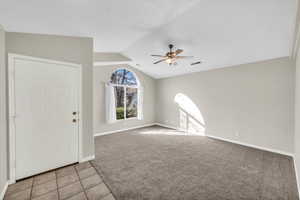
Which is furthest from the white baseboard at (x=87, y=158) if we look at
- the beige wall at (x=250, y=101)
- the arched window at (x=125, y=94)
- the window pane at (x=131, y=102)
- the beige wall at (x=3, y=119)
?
the beige wall at (x=250, y=101)

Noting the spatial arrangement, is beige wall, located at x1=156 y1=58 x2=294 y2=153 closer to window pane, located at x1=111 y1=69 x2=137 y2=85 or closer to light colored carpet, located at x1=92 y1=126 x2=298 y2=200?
light colored carpet, located at x1=92 y1=126 x2=298 y2=200

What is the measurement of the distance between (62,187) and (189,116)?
438 cm

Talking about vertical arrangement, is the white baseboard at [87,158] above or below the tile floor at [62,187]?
above

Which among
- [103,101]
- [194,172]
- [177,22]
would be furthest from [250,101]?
[103,101]

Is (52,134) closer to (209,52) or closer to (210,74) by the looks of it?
(209,52)

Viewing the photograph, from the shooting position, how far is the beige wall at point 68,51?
2.04m

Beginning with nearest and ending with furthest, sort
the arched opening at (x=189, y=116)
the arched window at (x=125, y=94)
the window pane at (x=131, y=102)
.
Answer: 1. the arched opening at (x=189, y=116)
2. the arched window at (x=125, y=94)
3. the window pane at (x=131, y=102)

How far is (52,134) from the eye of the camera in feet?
7.64

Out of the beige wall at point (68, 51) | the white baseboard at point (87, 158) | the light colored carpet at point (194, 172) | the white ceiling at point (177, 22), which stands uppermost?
the white ceiling at point (177, 22)

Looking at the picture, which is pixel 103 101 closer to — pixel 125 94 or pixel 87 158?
pixel 125 94

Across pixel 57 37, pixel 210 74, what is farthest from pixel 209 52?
pixel 57 37

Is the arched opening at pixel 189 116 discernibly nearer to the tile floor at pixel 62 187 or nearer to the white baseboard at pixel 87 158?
the white baseboard at pixel 87 158

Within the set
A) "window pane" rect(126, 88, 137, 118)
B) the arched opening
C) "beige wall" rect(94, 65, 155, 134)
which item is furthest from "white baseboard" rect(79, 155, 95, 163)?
the arched opening

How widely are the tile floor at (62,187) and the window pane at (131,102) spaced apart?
349 centimetres
